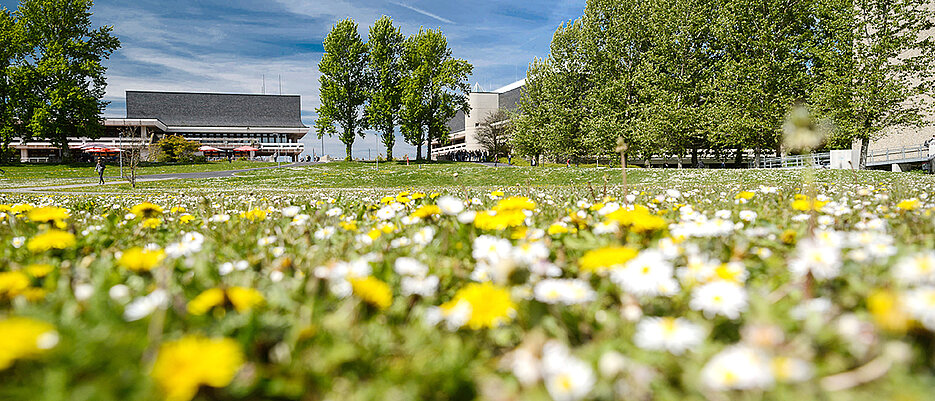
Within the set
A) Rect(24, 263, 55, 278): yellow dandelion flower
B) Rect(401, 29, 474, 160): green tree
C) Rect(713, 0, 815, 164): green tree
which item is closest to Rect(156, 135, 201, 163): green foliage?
Rect(401, 29, 474, 160): green tree

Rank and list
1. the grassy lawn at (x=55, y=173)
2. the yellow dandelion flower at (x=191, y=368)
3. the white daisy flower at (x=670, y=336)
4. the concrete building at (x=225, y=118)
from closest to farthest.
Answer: the yellow dandelion flower at (x=191, y=368) < the white daisy flower at (x=670, y=336) < the grassy lawn at (x=55, y=173) < the concrete building at (x=225, y=118)

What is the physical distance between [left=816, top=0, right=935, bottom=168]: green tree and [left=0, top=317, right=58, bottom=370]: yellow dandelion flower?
24.4 meters

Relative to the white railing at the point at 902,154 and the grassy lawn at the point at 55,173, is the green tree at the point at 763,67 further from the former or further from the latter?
the grassy lawn at the point at 55,173

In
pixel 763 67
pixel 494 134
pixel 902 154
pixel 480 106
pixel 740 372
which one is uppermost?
pixel 480 106

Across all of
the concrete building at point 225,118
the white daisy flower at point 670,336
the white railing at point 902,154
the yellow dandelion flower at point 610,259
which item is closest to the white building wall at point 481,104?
the concrete building at point 225,118

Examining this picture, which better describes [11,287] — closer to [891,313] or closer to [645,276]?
[645,276]

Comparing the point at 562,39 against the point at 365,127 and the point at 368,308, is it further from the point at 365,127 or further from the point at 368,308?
the point at 368,308

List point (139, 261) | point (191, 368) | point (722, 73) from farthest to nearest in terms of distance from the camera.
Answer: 1. point (722, 73)
2. point (139, 261)
3. point (191, 368)

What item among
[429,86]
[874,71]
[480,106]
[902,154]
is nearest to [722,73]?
[874,71]

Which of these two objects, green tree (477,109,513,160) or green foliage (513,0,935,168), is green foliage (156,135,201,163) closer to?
green tree (477,109,513,160)

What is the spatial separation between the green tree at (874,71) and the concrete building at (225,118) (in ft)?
225

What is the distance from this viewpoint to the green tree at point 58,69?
33656 mm

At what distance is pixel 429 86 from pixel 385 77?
3795mm

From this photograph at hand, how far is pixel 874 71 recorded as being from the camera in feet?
62.6
